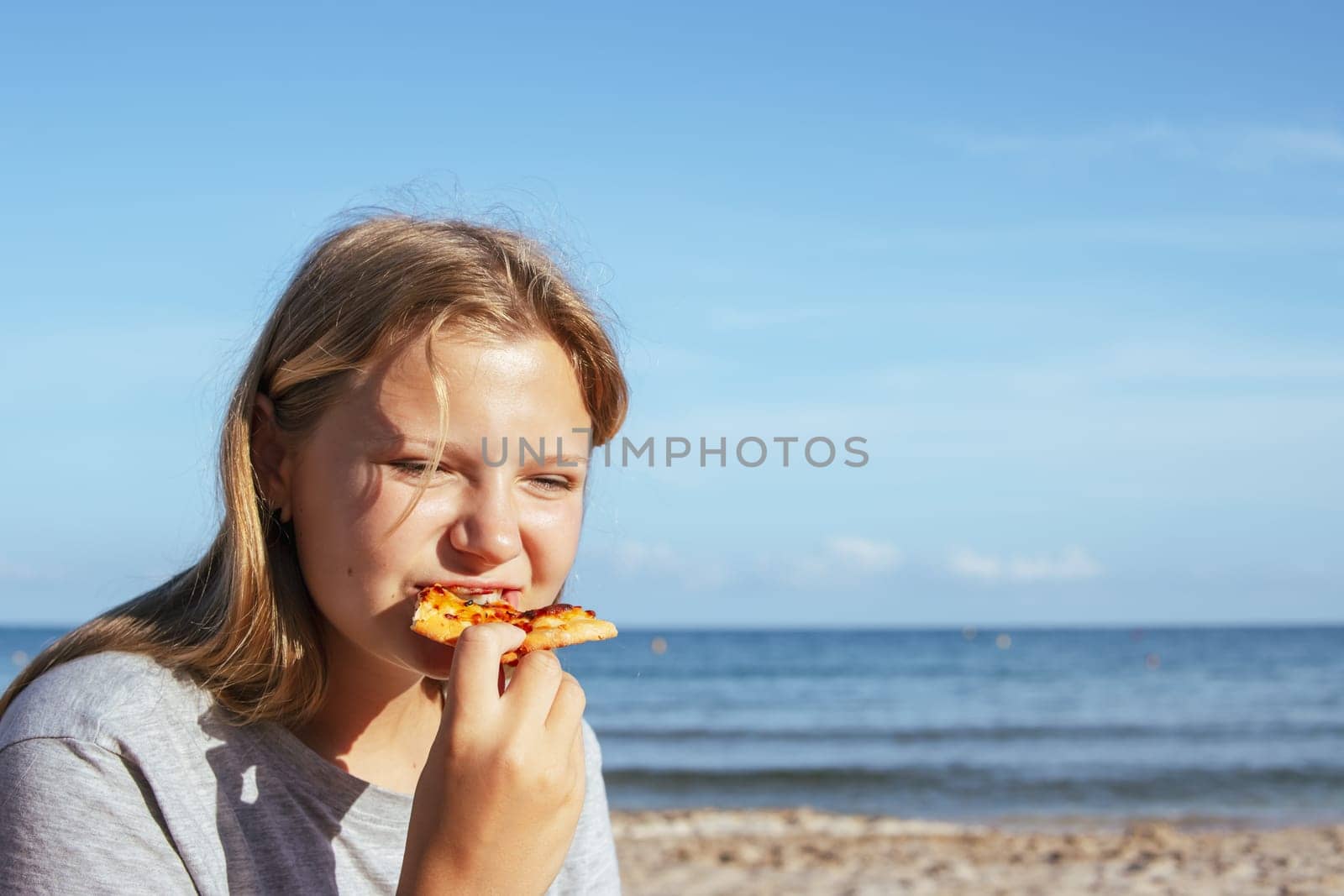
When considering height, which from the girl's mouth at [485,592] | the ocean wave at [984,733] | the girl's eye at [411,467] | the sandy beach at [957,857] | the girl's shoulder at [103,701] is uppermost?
the girl's eye at [411,467]

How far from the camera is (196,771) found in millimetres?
2096

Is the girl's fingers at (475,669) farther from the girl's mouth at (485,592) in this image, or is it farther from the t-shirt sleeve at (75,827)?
the t-shirt sleeve at (75,827)

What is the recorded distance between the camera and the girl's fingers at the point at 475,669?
196cm

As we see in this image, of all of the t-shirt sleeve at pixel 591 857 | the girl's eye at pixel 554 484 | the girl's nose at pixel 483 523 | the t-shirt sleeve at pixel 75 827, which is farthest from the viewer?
the t-shirt sleeve at pixel 591 857

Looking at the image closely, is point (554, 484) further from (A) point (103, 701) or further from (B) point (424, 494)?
(A) point (103, 701)

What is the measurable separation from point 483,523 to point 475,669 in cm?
31

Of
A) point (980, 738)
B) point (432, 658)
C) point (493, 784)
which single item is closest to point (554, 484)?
point (432, 658)

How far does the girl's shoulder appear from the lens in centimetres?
195

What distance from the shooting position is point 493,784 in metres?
1.90

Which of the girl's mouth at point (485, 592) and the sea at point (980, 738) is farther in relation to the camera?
the sea at point (980, 738)

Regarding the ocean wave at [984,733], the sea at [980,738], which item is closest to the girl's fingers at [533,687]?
the sea at [980,738]

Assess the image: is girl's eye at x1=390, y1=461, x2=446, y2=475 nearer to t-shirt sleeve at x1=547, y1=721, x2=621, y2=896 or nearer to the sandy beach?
t-shirt sleeve at x1=547, y1=721, x2=621, y2=896

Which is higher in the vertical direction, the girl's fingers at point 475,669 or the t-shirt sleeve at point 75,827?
the girl's fingers at point 475,669

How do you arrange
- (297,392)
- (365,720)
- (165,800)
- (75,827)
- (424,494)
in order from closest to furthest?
(75,827) < (165,800) < (424,494) < (297,392) < (365,720)
